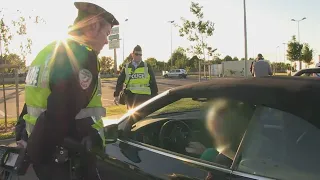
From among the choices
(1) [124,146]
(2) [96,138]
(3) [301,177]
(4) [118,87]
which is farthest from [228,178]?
(4) [118,87]

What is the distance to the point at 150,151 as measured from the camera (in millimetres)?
2531

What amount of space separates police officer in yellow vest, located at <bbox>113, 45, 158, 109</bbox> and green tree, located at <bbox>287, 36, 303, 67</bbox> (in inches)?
1621

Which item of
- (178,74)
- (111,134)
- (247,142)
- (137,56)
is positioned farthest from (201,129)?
(178,74)

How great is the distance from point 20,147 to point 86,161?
503 mm

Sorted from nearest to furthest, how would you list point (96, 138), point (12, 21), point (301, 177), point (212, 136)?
point (301, 177), point (96, 138), point (212, 136), point (12, 21)

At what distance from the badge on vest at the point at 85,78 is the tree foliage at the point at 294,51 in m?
45.3

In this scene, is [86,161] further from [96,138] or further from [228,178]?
[228,178]

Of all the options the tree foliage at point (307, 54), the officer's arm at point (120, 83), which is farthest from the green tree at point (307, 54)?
the officer's arm at point (120, 83)

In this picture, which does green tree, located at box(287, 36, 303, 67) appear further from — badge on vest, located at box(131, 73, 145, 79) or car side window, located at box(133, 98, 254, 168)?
car side window, located at box(133, 98, 254, 168)

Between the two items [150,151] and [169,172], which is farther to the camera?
[150,151]

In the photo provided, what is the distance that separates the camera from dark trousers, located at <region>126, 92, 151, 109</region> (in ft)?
20.6

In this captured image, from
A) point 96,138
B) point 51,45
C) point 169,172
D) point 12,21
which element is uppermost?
point 12,21

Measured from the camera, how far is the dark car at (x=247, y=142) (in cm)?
180

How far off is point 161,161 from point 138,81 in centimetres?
400
